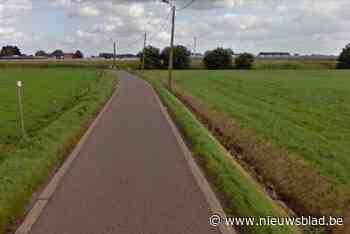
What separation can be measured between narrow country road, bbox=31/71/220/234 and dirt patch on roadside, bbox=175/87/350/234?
1.55m

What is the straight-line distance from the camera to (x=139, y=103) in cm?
2242

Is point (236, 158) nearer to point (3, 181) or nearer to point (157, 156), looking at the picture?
point (157, 156)

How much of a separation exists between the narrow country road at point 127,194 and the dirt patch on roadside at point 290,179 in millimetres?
1554

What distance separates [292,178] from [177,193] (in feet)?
8.29

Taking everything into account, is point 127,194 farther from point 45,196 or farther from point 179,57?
point 179,57

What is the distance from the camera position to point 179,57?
342 ft

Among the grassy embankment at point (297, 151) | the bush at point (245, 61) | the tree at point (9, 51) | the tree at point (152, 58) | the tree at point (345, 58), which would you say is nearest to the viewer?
the grassy embankment at point (297, 151)

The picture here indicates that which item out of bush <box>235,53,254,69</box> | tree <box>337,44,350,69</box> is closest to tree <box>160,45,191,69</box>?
bush <box>235,53,254,69</box>

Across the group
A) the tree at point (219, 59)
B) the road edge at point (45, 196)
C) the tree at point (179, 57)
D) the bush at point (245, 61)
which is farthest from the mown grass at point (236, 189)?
the bush at point (245, 61)
